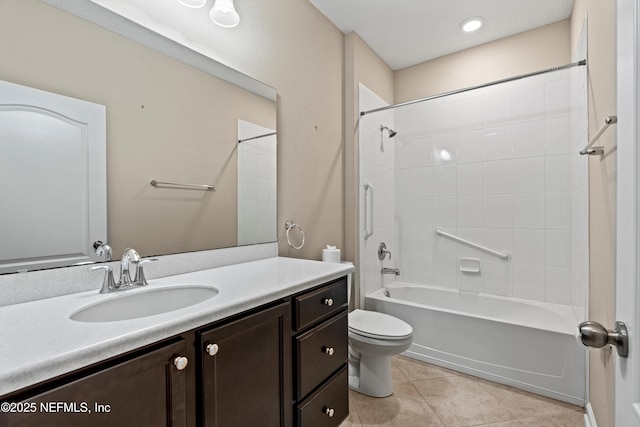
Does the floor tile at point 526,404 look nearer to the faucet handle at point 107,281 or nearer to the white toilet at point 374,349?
the white toilet at point 374,349

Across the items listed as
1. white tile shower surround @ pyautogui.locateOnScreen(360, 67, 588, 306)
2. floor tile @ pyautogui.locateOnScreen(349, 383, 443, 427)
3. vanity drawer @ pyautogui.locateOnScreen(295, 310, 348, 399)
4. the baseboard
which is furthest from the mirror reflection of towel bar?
the baseboard

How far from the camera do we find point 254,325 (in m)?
1.03

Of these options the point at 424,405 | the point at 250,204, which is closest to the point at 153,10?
the point at 250,204

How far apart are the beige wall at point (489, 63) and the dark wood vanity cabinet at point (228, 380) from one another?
2498 millimetres

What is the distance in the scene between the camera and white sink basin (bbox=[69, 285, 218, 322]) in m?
0.99

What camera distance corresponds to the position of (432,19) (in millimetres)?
2461

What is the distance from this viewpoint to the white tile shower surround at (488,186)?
2.47m

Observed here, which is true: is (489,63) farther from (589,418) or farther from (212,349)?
(212,349)

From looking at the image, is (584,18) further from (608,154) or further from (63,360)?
(63,360)

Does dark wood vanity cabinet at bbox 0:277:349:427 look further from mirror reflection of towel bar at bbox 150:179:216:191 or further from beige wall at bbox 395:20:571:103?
beige wall at bbox 395:20:571:103

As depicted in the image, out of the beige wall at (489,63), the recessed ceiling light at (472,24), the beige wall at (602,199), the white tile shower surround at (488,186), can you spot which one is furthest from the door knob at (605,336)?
the beige wall at (489,63)

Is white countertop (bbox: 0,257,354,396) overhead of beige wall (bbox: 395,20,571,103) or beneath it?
beneath

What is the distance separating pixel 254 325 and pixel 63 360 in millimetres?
521

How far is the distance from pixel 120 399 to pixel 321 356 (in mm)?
840
